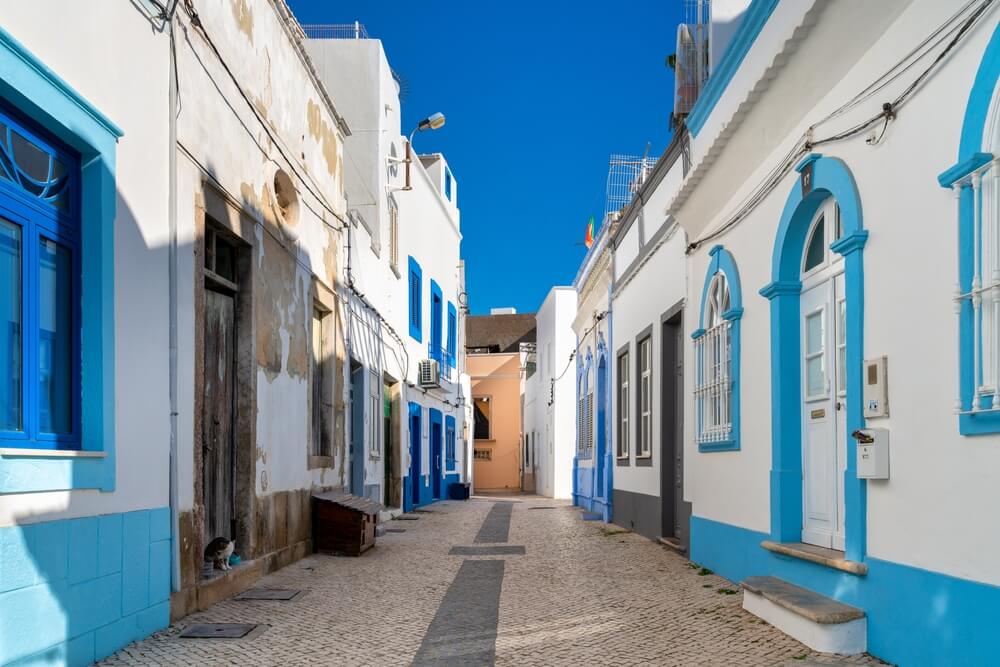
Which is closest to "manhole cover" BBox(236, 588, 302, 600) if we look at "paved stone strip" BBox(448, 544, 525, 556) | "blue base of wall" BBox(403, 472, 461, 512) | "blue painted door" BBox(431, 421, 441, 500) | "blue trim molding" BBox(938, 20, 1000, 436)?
"paved stone strip" BBox(448, 544, 525, 556)

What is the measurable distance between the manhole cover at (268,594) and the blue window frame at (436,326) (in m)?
13.7

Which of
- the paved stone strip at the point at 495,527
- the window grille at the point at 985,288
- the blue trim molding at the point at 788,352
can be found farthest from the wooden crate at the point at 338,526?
the window grille at the point at 985,288

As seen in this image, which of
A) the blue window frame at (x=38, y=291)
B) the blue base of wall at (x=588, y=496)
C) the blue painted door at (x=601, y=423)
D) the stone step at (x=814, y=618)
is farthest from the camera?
the blue painted door at (x=601, y=423)

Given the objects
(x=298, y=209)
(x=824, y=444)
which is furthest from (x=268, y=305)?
(x=824, y=444)

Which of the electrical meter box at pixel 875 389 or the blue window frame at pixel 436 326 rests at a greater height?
the blue window frame at pixel 436 326

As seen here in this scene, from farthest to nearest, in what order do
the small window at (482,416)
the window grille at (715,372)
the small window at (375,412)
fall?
the small window at (482,416)
the small window at (375,412)
the window grille at (715,372)

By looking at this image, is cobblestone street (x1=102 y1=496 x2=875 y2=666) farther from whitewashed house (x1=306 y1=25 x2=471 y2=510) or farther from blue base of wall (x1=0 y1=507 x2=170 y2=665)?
whitewashed house (x1=306 y1=25 x2=471 y2=510)

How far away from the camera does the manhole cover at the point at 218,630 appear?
5.48 metres

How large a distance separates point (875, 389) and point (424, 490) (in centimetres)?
1622

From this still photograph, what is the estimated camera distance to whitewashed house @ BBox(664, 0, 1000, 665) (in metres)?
3.94

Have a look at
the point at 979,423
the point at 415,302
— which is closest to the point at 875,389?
the point at 979,423

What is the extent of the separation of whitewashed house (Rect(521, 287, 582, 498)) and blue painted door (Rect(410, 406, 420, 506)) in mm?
5084

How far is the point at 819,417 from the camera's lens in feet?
20.5

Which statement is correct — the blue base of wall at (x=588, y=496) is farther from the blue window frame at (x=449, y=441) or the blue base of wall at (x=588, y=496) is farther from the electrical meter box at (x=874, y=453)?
the electrical meter box at (x=874, y=453)
